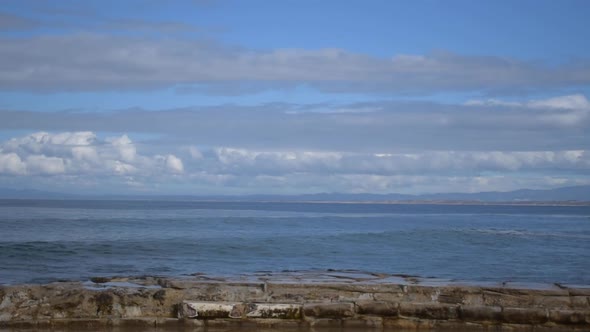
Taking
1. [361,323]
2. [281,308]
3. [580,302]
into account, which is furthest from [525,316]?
[281,308]

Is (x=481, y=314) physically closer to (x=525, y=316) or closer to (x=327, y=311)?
(x=525, y=316)

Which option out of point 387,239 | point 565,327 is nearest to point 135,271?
point 565,327

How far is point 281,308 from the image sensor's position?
1178 cm

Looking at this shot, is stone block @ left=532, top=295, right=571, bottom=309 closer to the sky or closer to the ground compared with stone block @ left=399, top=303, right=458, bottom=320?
closer to the sky

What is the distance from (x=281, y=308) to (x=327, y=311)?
2.39 feet

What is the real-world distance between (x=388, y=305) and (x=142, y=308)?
12.9 ft

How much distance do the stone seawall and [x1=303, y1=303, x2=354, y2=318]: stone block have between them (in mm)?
16

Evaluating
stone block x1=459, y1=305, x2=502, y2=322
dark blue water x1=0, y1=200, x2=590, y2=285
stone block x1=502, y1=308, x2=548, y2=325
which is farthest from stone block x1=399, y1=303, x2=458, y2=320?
dark blue water x1=0, y1=200, x2=590, y2=285

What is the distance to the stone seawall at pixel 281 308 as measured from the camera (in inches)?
458

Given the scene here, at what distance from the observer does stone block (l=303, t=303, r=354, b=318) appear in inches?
462

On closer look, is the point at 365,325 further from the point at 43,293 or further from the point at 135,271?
the point at 135,271

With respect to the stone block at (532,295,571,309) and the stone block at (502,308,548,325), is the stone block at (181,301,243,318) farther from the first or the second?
the stone block at (532,295,571,309)

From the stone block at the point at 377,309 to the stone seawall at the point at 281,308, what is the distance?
0.02 metres

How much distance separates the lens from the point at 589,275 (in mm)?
19297
